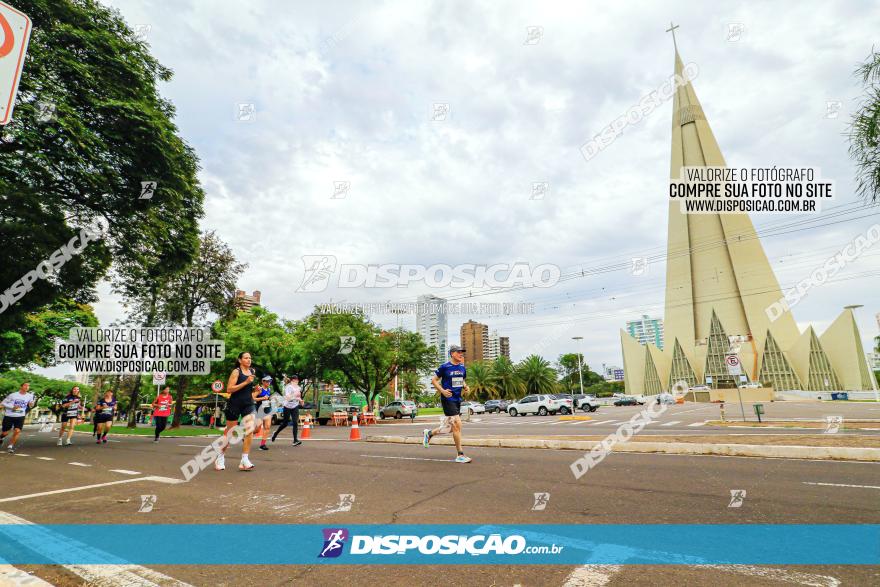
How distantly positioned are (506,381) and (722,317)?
3844 centimetres

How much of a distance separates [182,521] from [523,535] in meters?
3.28

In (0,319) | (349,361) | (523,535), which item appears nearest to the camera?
(523,535)

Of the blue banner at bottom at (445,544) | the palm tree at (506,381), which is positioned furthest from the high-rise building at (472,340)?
the blue banner at bottom at (445,544)

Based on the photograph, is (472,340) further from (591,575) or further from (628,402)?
(591,575)

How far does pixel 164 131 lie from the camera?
43.6ft

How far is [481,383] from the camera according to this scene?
7400cm

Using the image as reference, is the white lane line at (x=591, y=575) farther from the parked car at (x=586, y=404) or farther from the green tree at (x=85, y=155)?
the parked car at (x=586, y=404)

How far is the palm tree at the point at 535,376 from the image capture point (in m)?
75.4


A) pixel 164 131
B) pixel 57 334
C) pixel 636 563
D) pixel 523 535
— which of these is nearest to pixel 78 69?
pixel 164 131

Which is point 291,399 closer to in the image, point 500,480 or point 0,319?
point 500,480

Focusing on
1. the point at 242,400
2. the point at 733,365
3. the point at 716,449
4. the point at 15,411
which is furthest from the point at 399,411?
the point at 716,449

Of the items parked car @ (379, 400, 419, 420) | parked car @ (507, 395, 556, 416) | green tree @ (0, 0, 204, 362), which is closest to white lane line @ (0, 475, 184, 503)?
green tree @ (0, 0, 204, 362)

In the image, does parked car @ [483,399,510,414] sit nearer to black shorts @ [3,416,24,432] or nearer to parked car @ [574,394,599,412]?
parked car @ [574,394,599,412]

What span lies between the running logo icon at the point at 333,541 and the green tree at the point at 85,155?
12546 millimetres
